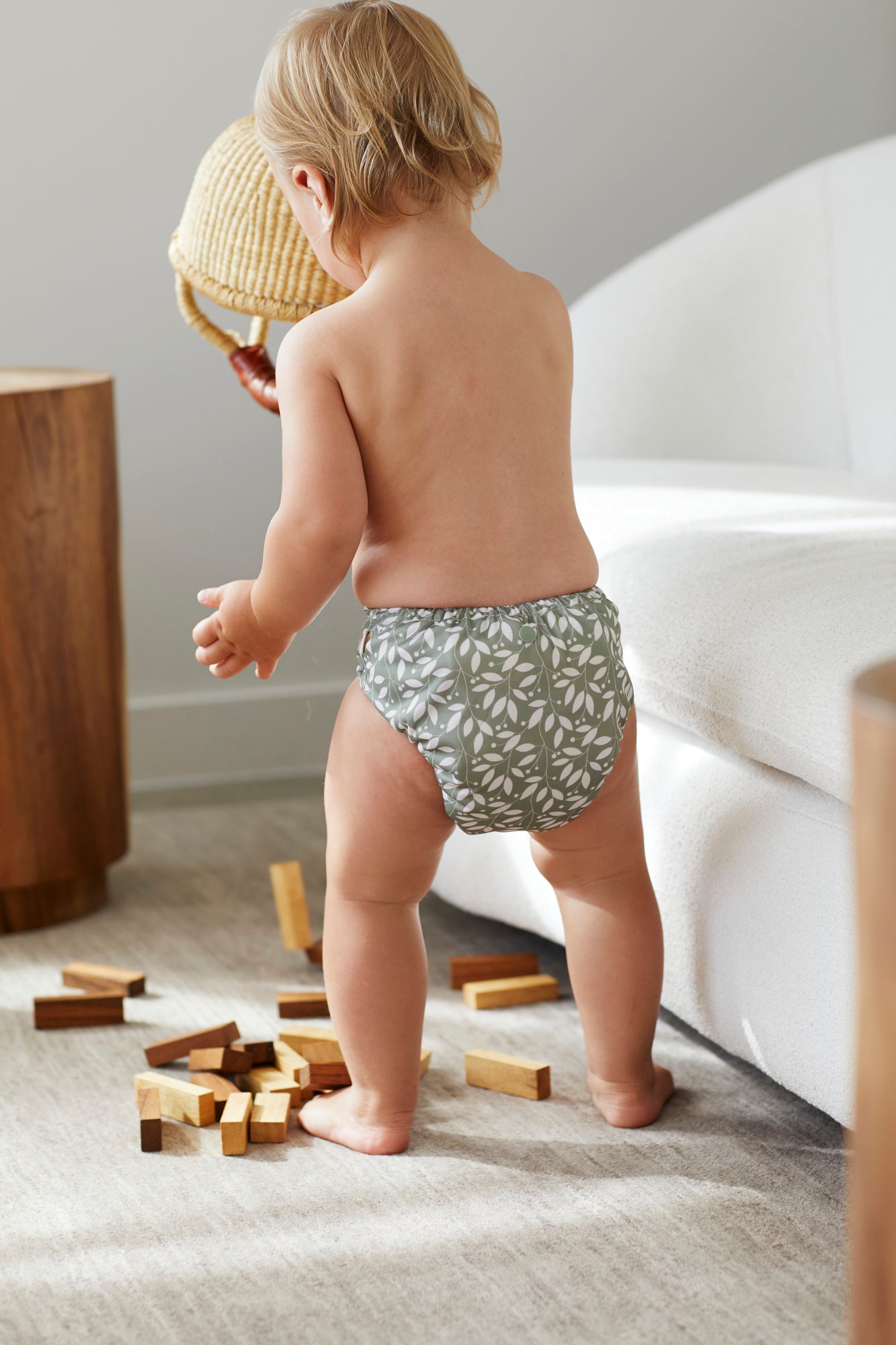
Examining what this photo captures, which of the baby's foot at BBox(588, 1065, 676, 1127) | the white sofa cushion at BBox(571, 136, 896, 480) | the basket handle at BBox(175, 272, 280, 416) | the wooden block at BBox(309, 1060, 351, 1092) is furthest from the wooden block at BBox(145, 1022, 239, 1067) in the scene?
the white sofa cushion at BBox(571, 136, 896, 480)

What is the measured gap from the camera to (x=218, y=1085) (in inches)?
45.1

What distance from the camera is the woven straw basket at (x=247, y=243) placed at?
45.6 inches

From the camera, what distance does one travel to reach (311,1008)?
51.7 inches

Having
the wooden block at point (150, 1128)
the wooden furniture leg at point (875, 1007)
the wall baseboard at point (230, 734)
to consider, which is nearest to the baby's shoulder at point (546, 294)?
the wooden furniture leg at point (875, 1007)

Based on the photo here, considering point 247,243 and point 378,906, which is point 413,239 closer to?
point 247,243

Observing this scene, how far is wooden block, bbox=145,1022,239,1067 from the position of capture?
3.95ft

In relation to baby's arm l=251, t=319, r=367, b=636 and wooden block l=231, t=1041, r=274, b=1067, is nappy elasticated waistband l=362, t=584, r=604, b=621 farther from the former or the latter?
wooden block l=231, t=1041, r=274, b=1067

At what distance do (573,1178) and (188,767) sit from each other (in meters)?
1.26

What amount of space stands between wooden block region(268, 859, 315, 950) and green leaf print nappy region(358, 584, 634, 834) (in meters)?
0.50

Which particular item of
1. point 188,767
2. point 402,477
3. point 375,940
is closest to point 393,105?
point 402,477

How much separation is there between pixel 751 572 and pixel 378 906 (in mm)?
388

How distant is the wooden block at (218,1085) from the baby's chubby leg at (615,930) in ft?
0.99

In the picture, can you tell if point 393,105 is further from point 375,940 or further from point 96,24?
point 96,24

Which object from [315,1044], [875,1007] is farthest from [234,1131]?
[875,1007]
